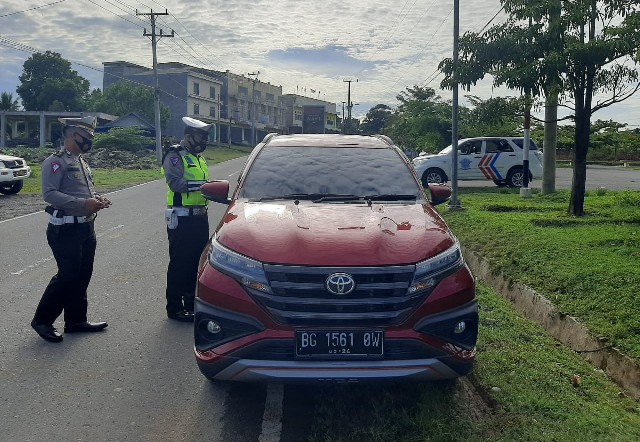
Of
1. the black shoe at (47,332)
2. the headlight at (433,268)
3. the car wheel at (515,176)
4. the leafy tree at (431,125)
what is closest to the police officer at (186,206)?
the black shoe at (47,332)

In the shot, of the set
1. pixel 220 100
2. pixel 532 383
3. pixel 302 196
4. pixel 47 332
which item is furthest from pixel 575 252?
pixel 220 100

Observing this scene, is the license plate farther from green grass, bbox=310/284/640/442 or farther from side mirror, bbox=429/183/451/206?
side mirror, bbox=429/183/451/206

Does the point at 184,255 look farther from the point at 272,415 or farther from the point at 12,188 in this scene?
the point at 12,188

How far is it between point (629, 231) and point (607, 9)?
3.45 metres

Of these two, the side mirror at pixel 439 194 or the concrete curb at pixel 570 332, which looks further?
the side mirror at pixel 439 194

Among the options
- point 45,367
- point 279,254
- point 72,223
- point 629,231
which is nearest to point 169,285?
point 72,223

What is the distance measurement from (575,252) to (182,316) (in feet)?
14.9

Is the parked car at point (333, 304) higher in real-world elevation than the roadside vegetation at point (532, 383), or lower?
higher

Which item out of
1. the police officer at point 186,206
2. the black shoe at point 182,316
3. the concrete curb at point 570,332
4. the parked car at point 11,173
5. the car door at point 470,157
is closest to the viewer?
the concrete curb at point 570,332

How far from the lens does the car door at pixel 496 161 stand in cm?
2008

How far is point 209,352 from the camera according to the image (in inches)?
150

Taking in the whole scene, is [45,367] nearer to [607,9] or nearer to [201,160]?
[201,160]

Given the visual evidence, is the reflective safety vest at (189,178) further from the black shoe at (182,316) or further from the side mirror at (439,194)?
the side mirror at (439,194)

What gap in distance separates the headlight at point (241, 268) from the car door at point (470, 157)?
56.2 feet
